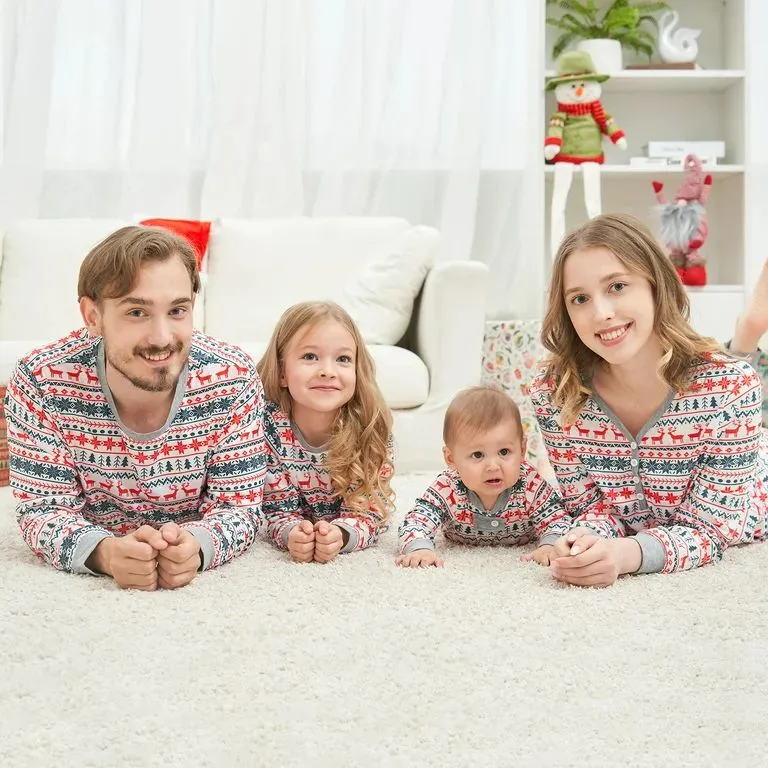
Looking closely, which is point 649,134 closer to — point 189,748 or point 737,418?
point 737,418

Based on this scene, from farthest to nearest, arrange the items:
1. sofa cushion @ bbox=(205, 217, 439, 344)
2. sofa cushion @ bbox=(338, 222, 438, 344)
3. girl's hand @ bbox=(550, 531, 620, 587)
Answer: sofa cushion @ bbox=(205, 217, 439, 344) < sofa cushion @ bbox=(338, 222, 438, 344) < girl's hand @ bbox=(550, 531, 620, 587)

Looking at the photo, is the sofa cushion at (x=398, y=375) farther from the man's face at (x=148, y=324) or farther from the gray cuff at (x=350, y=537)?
the man's face at (x=148, y=324)

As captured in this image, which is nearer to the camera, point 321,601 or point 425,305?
point 321,601

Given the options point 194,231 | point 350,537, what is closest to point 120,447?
point 350,537

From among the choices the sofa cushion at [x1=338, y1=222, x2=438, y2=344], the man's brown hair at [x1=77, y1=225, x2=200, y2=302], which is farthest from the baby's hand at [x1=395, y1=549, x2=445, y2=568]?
the sofa cushion at [x1=338, y1=222, x2=438, y2=344]

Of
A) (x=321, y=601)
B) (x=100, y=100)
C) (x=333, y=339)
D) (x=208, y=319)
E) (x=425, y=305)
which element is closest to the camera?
(x=321, y=601)

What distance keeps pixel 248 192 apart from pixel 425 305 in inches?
50.2

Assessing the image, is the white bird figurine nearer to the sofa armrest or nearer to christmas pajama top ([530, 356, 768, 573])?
the sofa armrest

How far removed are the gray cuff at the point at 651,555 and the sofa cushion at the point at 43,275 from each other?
6.79 ft

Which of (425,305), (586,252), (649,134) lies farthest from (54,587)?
(649,134)

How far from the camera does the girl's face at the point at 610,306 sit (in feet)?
4.89

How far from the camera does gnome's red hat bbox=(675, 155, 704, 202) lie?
368 cm

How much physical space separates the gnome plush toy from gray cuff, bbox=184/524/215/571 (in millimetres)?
2714

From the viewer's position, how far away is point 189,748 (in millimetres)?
862
